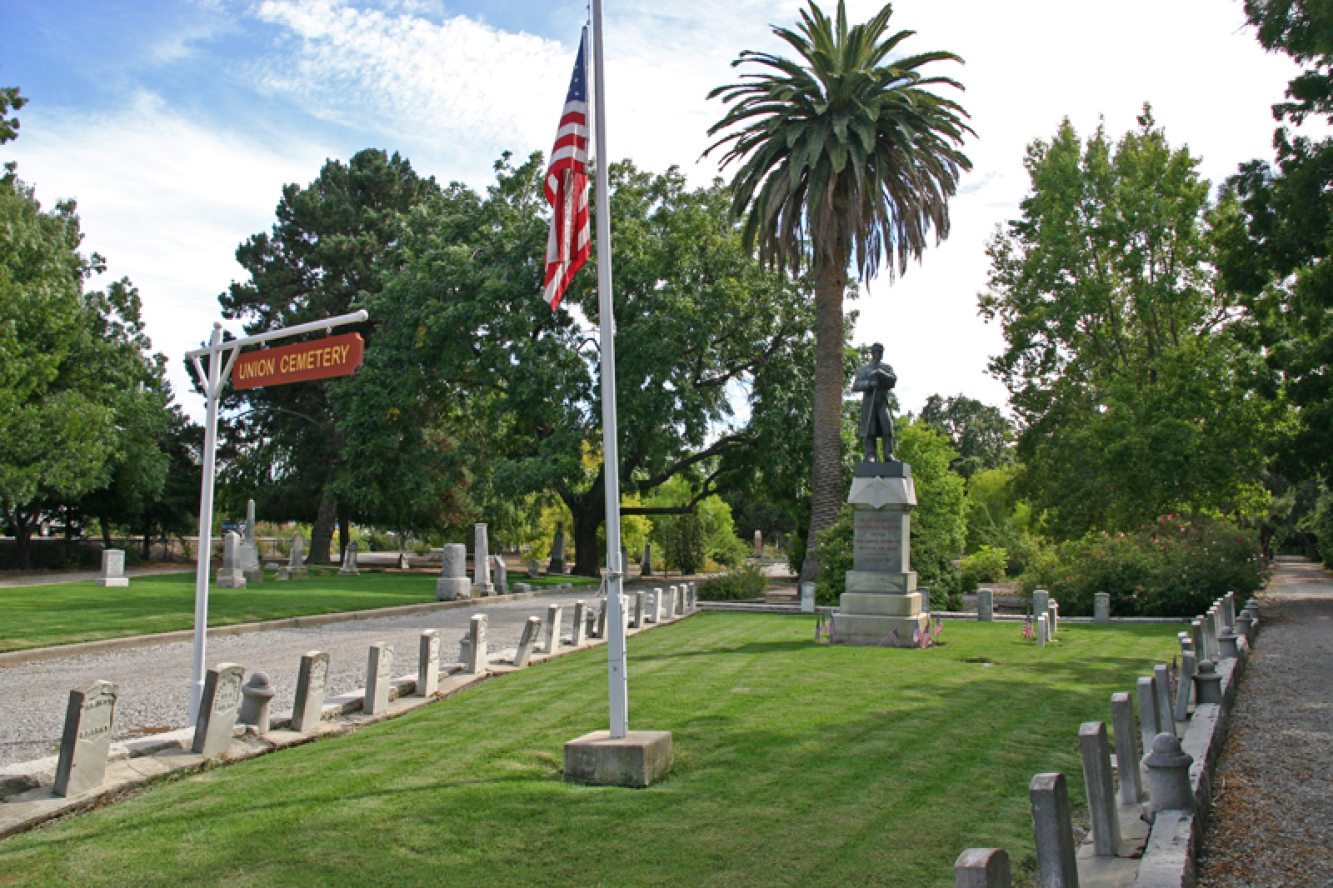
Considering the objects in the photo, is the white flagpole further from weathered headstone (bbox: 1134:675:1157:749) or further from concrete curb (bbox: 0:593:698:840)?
weathered headstone (bbox: 1134:675:1157:749)

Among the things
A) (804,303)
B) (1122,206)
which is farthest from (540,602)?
(1122,206)

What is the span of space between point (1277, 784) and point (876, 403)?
11328 mm

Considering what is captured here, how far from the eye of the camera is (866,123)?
25.4 m

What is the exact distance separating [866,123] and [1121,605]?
1485cm

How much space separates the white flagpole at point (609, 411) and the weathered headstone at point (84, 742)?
3.83m

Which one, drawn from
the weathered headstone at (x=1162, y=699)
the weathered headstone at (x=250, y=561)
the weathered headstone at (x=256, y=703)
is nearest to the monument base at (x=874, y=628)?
the weathered headstone at (x=1162, y=699)

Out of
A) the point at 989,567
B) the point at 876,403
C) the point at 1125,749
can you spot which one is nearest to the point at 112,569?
the point at 876,403

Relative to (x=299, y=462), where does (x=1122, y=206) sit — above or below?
above

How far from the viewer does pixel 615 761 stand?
656 centimetres

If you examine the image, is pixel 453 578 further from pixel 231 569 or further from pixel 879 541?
pixel 879 541

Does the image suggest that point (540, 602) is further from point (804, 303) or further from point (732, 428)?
point (804, 303)

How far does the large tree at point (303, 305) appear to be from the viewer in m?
42.3

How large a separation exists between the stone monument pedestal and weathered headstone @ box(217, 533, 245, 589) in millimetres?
18844

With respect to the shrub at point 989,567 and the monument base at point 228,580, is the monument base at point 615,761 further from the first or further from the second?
the shrub at point 989,567
